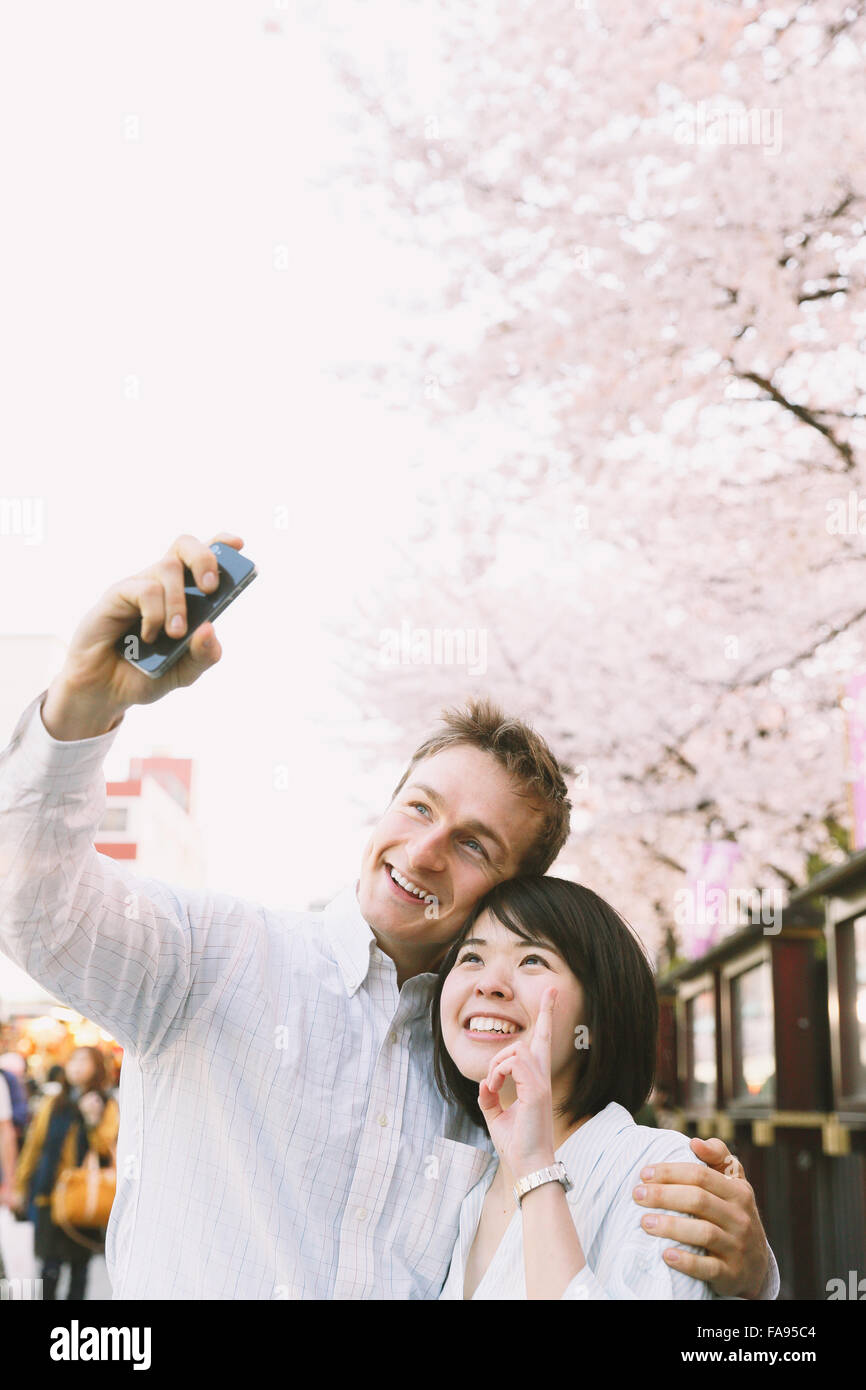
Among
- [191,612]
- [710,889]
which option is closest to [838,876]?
[191,612]

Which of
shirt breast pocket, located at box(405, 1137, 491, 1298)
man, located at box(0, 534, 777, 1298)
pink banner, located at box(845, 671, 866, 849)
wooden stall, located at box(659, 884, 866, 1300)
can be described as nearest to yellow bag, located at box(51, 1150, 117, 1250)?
wooden stall, located at box(659, 884, 866, 1300)

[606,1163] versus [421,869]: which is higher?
[421,869]

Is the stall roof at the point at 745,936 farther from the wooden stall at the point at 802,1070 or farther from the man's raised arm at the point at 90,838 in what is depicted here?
the man's raised arm at the point at 90,838

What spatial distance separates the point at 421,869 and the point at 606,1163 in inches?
21.4

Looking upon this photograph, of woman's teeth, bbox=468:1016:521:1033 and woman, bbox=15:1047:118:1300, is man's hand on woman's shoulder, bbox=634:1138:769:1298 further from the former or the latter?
woman, bbox=15:1047:118:1300

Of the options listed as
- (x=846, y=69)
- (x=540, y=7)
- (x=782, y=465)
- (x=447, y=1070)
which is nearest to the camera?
(x=447, y=1070)

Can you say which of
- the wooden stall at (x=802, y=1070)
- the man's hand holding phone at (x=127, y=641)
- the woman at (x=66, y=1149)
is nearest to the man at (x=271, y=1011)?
the man's hand holding phone at (x=127, y=641)

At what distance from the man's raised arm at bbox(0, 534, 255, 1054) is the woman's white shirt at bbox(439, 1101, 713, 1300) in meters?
0.62

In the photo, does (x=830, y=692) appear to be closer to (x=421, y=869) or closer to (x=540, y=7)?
(x=540, y=7)

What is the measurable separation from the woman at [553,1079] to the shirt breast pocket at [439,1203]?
2 centimetres

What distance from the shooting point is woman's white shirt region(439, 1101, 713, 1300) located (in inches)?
67.6

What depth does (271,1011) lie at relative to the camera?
2.00 m

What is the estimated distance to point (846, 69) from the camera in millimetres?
6277
